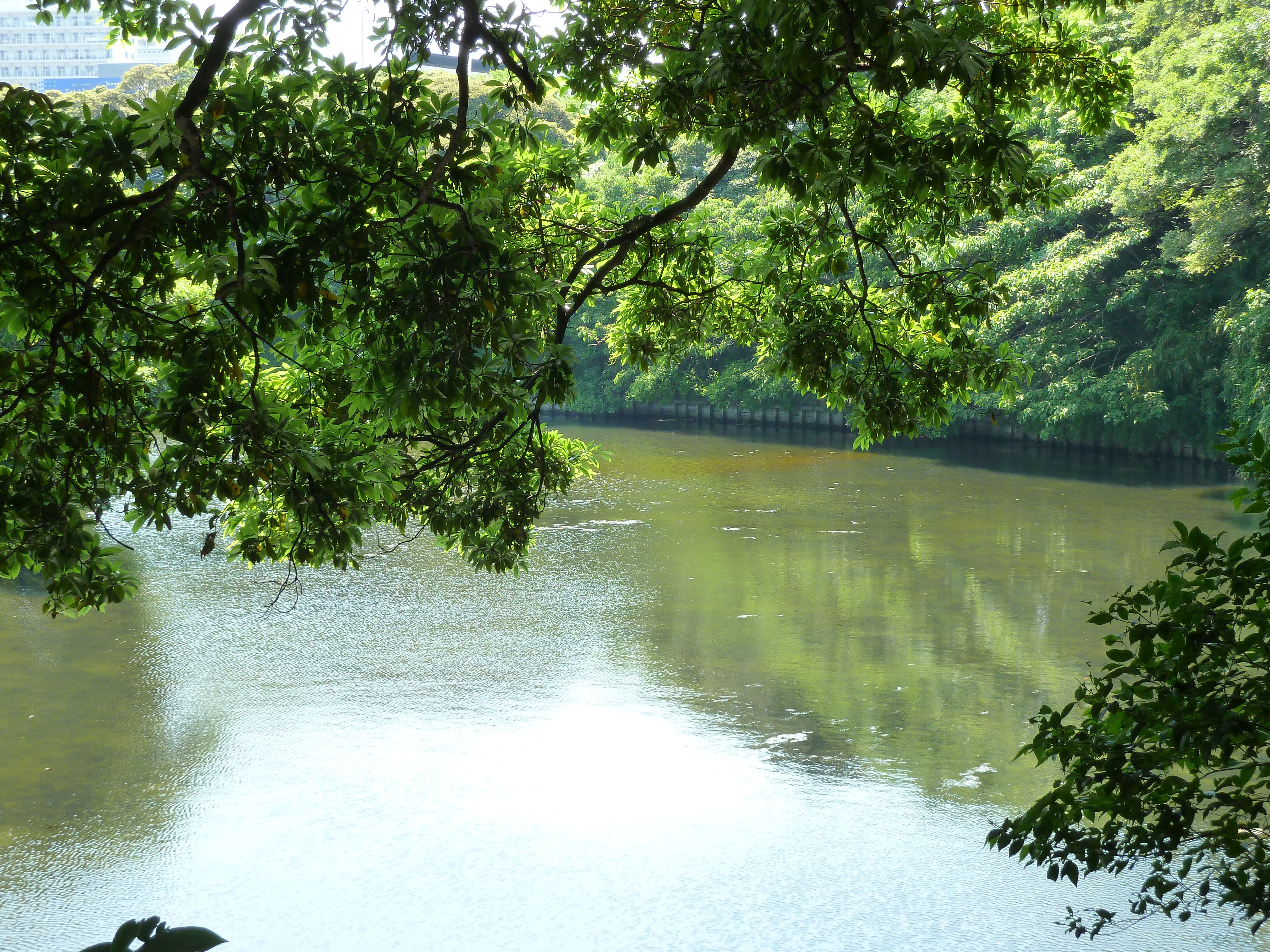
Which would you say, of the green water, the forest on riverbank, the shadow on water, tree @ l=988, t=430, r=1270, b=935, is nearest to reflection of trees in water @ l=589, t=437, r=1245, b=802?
the green water

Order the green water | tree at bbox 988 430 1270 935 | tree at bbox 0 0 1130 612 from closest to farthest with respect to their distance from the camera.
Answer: tree at bbox 988 430 1270 935, tree at bbox 0 0 1130 612, the green water

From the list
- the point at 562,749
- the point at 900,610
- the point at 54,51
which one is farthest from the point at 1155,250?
the point at 54,51

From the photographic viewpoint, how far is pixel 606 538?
49.3 ft

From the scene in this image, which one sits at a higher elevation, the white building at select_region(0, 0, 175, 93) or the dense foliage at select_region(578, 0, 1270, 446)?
the white building at select_region(0, 0, 175, 93)

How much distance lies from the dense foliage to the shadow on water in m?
0.54

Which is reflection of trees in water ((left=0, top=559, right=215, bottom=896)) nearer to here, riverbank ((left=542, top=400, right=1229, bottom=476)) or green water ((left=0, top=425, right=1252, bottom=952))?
green water ((left=0, top=425, right=1252, bottom=952))

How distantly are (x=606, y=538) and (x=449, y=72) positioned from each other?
25.3 m

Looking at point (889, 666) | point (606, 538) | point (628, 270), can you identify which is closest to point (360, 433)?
point (628, 270)

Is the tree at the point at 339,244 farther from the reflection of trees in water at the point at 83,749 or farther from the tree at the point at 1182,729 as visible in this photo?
the reflection of trees in water at the point at 83,749

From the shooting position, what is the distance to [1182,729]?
2443 mm

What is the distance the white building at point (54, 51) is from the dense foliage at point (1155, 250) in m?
100

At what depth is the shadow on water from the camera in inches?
795

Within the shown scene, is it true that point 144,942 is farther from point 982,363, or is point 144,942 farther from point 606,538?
point 606,538

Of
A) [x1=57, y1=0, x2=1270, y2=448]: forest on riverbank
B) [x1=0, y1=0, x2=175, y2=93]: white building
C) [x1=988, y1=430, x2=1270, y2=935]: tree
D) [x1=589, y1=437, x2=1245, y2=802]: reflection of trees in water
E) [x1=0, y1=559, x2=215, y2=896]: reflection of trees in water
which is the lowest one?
[x1=0, y1=559, x2=215, y2=896]: reflection of trees in water
